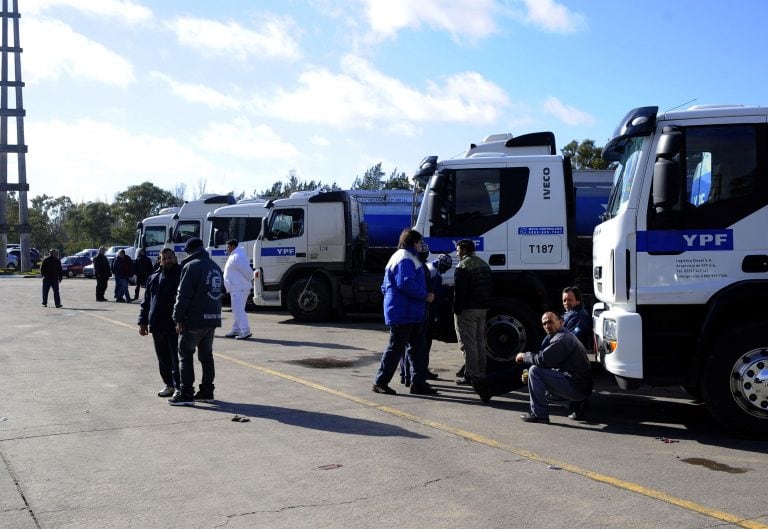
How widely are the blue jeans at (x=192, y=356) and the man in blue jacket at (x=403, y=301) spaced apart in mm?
1891

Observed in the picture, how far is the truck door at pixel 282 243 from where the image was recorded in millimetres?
18609

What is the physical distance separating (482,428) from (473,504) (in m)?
2.29

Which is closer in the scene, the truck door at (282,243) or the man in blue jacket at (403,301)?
the man in blue jacket at (403,301)

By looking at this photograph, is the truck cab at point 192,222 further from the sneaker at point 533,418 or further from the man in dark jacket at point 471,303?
the sneaker at point 533,418

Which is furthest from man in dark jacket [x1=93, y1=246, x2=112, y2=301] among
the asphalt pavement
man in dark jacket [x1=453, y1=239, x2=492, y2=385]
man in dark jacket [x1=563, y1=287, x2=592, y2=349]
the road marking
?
man in dark jacket [x1=563, y1=287, x2=592, y2=349]

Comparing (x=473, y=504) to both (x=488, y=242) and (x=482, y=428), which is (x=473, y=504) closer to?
(x=482, y=428)

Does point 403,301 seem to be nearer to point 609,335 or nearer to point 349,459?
point 609,335

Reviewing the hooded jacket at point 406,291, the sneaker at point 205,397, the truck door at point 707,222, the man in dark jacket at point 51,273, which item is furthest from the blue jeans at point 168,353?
the man in dark jacket at point 51,273

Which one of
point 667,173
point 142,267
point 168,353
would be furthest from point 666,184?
point 142,267

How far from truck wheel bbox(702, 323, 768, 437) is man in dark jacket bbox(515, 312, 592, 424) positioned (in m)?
1.13

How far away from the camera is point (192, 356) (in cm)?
869

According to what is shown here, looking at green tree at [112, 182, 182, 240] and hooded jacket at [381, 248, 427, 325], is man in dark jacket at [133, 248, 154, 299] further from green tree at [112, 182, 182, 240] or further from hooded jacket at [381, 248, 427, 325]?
green tree at [112, 182, 182, 240]

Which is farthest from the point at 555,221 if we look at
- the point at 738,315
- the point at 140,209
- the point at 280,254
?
the point at 140,209

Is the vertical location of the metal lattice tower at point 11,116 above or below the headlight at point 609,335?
above
